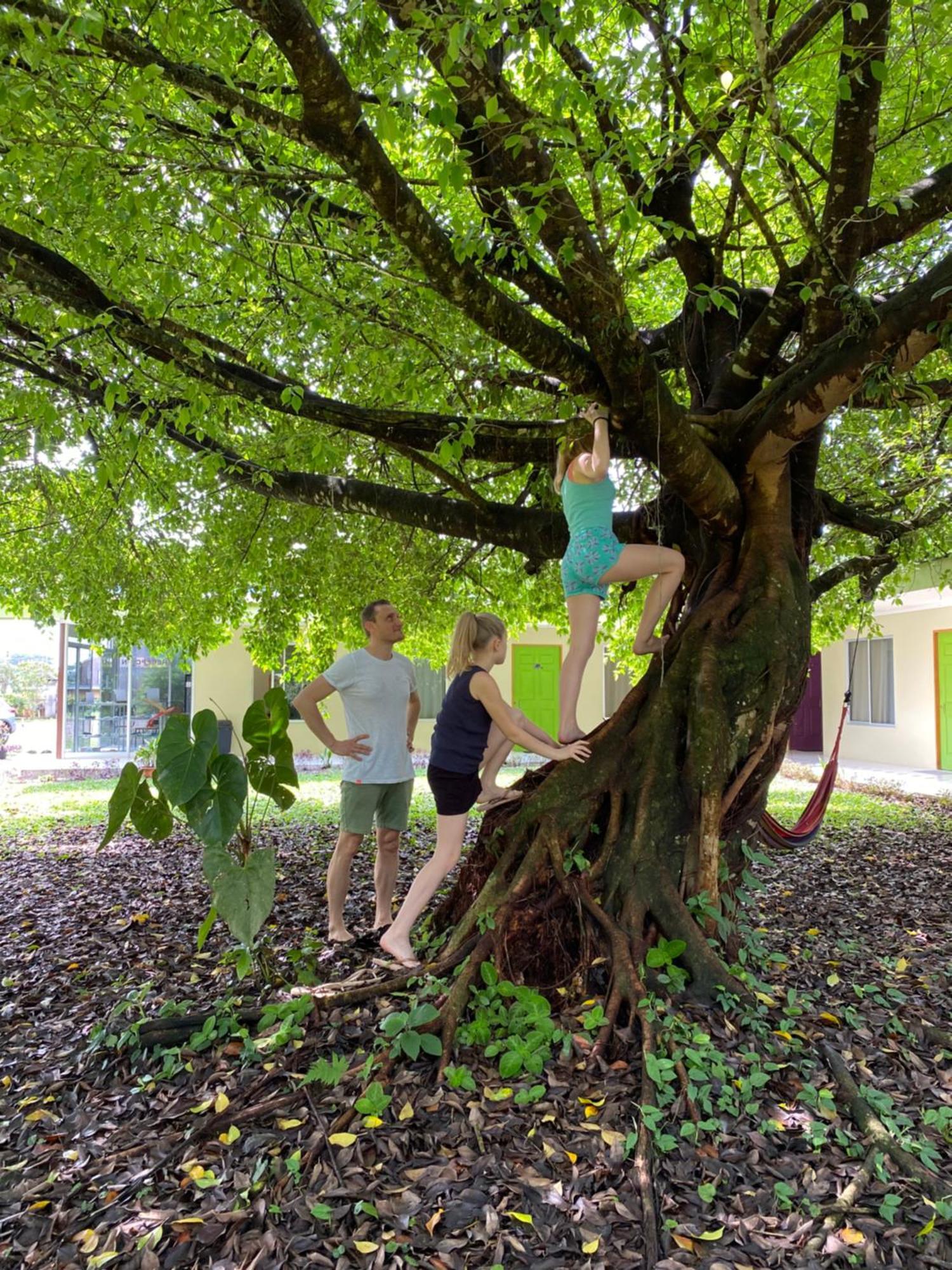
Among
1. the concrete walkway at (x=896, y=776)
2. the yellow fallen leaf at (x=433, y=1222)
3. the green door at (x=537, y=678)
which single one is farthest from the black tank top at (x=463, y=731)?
the green door at (x=537, y=678)

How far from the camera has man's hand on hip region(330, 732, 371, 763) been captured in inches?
188

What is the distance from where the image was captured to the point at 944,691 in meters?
15.7

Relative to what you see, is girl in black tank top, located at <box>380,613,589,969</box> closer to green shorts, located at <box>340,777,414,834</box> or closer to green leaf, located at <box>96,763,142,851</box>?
green shorts, located at <box>340,777,414,834</box>

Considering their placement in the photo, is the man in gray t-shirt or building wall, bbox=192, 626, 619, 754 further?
building wall, bbox=192, 626, 619, 754

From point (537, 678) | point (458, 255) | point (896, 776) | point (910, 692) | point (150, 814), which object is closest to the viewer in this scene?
point (458, 255)

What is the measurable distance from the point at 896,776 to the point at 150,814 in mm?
14579

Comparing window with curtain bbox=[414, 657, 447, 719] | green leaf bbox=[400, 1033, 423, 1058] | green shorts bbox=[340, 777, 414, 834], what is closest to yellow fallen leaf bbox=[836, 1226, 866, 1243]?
green leaf bbox=[400, 1033, 423, 1058]

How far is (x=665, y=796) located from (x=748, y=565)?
165 centimetres

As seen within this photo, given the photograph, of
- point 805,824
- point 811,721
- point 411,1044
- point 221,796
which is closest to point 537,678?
point 811,721

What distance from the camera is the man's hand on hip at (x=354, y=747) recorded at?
4.79m

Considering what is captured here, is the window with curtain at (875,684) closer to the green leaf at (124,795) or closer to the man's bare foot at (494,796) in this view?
the man's bare foot at (494,796)

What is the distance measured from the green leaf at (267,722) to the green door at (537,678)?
1519cm

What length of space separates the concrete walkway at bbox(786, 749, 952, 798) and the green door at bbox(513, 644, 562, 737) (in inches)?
227

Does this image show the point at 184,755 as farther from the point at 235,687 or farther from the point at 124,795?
the point at 235,687
